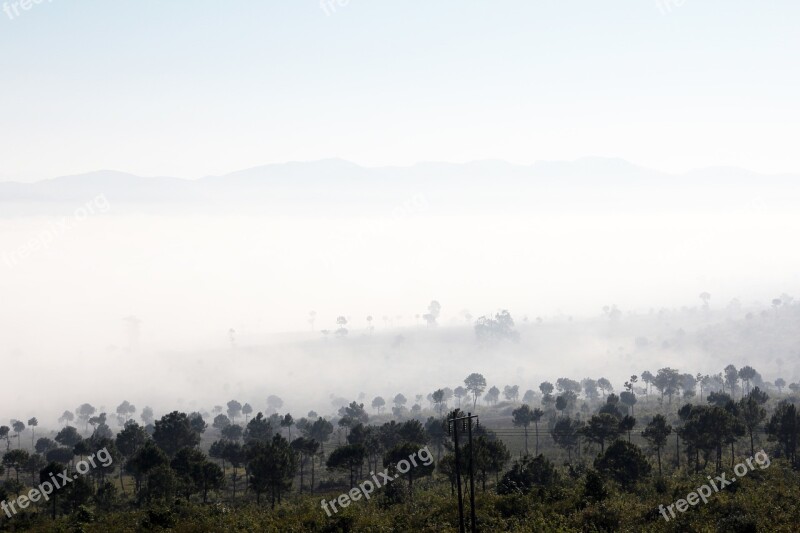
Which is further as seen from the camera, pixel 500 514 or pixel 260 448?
pixel 260 448

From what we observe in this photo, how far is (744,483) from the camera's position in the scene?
8769 centimetres

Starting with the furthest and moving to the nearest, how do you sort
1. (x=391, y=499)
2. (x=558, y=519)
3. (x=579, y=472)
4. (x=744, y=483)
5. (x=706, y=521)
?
(x=579, y=472), (x=391, y=499), (x=744, y=483), (x=558, y=519), (x=706, y=521)

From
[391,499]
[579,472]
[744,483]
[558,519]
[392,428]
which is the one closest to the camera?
[558,519]

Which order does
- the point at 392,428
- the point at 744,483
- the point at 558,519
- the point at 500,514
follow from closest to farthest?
the point at 558,519 → the point at 500,514 → the point at 744,483 → the point at 392,428

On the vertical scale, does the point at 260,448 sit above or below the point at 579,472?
above

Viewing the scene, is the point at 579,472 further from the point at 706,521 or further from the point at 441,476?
the point at 706,521

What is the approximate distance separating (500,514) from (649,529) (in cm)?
1788

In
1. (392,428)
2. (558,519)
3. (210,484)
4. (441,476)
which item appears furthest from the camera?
(392,428)

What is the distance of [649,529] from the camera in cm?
7025

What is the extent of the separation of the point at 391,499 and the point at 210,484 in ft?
99.2

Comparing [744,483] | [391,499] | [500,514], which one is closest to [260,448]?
[391,499]

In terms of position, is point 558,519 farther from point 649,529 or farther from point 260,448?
point 260,448

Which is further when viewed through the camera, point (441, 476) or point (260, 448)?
point (441, 476)

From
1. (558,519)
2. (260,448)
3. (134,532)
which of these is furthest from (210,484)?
(558,519)
